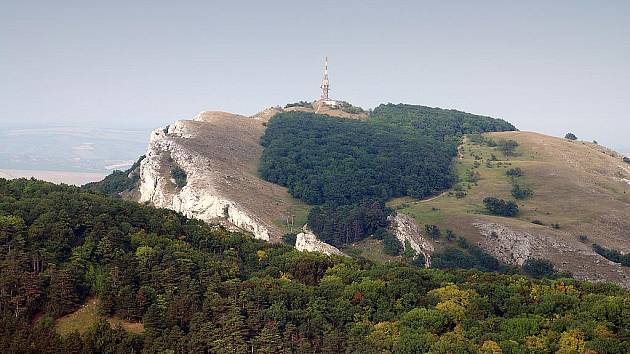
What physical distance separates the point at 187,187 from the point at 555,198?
83748 mm

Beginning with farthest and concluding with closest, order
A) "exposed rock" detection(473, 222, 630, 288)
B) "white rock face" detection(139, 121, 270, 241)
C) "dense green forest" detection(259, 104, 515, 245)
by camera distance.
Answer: "dense green forest" detection(259, 104, 515, 245)
"white rock face" detection(139, 121, 270, 241)
"exposed rock" detection(473, 222, 630, 288)

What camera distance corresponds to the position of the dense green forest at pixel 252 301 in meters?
49.6

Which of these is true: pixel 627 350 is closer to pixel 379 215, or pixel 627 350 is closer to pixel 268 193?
pixel 379 215

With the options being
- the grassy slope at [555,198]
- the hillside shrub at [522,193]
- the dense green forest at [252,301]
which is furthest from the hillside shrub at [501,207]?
the dense green forest at [252,301]

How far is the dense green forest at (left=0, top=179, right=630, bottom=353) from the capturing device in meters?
49.6

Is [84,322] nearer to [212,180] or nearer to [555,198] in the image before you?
[212,180]

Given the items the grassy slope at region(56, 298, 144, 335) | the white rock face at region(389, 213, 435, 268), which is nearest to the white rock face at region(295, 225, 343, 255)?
the white rock face at region(389, 213, 435, 268)

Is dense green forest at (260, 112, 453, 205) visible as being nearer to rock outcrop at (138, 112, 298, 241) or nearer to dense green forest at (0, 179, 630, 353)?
rock outcrop at (138, 112, 298, 241)

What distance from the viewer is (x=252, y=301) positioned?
56.6 metres

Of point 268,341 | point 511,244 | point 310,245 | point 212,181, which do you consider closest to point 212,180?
point 212,181

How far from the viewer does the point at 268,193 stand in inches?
5605

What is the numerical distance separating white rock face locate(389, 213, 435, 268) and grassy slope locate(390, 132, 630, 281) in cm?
342

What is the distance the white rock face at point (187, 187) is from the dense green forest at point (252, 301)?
159ft

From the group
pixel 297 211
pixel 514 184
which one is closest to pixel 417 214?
pixel 297 211
